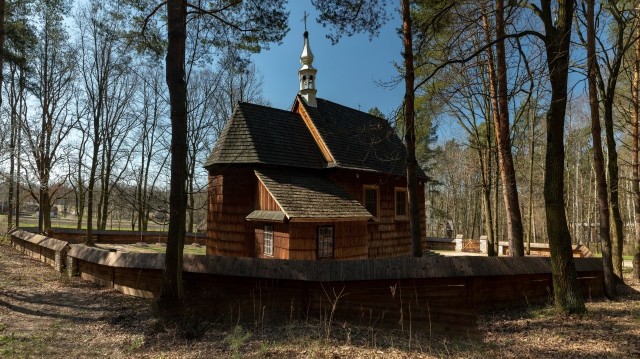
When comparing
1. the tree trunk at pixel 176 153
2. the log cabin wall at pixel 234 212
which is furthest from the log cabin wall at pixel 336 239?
the tree trunk at pixel 176 153

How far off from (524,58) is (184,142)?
7069 mm

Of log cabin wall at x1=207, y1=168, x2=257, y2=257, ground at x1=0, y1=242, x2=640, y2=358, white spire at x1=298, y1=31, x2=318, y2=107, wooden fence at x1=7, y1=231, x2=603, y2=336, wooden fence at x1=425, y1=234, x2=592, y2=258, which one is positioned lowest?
wooden fence at x1=425, y1=234, x2=592, y2=258

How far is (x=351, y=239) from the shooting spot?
13438 millimetres

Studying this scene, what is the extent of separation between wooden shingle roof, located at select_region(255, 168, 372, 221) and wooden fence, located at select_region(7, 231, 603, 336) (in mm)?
3956

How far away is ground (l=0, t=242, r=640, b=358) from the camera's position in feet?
16.7

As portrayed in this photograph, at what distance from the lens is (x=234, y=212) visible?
13.1m

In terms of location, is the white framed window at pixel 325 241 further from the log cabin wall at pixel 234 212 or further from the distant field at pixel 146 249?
the distant field at pixel 146 249

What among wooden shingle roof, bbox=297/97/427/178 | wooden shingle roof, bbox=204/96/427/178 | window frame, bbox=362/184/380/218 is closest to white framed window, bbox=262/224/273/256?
wooden shingle roof, bbox=204/96/427/178

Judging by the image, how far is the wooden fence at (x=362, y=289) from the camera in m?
6.95

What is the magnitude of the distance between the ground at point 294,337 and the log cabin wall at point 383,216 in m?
8.06

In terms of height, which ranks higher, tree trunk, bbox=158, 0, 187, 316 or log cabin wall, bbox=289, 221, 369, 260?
tree trunk, bbox=158, 0, 187, 316

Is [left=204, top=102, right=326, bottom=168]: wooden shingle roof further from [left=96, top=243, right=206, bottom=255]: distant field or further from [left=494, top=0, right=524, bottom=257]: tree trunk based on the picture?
[left=96, top=243, right=206, bottom=255]: distant field

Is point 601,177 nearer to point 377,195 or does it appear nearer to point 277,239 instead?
point 377,195

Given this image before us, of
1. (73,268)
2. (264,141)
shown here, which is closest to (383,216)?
(264,141)
